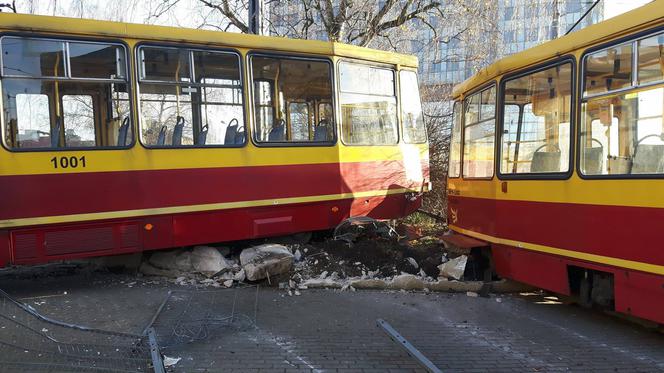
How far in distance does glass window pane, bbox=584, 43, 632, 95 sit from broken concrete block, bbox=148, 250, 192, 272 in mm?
5178

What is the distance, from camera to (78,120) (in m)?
5.97

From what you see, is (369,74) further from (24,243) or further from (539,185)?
(24,243)

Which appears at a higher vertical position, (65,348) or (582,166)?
(582,166)

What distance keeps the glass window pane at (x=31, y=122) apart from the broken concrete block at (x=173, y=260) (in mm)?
2006

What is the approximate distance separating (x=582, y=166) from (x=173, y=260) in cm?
509

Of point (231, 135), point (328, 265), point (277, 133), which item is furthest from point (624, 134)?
point (231, 135)

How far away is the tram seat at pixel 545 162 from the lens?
211 inches

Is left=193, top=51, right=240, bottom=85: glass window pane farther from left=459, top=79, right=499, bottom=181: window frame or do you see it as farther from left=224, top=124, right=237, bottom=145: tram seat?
left=459, top=79, right=499, bottom=181: window frame

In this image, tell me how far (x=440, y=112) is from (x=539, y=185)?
30.5 feet

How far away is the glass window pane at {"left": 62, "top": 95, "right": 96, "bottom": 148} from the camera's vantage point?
19.3 ft

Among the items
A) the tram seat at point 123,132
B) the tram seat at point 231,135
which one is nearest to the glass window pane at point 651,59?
the tram seat at point 231,135

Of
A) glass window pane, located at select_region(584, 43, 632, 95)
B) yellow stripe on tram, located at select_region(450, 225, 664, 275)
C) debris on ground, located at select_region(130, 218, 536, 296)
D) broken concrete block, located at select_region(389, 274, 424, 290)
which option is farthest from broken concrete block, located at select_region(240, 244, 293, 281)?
glass window pane, located at select_region(584, 43, 632, 95)

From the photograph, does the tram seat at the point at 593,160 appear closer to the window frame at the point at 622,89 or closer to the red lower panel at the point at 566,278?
the window frame at the point at 622,89

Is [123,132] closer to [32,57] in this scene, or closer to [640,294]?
[32,57]
